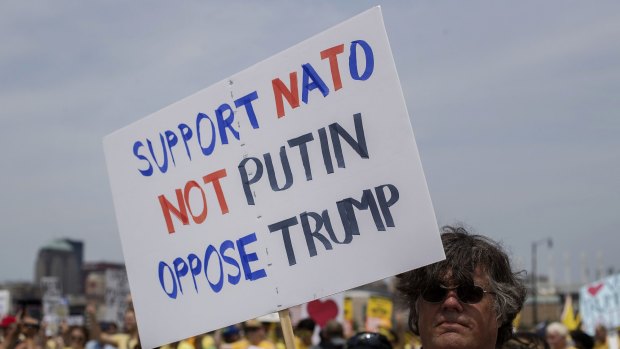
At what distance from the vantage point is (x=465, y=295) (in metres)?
3.32

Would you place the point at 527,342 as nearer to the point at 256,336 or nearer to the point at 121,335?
the point at 256,336

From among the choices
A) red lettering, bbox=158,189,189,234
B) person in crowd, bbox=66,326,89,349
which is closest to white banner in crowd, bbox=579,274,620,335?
person in crowd, bbox=66,326,89,349

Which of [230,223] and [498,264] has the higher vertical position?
[230,223]

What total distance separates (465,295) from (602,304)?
14.8 metres

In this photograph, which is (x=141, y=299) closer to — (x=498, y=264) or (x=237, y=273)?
(x=237, y=273)

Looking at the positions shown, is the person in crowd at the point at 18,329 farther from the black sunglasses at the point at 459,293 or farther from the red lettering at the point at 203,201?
the black sunglasses at the point at 459,293

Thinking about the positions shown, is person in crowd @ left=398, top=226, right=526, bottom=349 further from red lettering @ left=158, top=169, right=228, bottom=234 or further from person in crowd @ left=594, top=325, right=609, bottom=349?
person in crowd @ left=594, top=325, right=609, bottom=349

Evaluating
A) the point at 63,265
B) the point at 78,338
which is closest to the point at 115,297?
the point at 78,338

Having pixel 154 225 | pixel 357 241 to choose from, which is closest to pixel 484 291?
pixel 357 241

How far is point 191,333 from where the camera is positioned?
160 inches

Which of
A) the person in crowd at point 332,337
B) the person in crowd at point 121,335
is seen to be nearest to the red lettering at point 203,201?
the person in crowd at point 121,335

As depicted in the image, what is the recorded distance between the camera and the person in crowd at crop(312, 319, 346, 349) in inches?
381

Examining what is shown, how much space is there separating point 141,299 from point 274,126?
922 millimetres

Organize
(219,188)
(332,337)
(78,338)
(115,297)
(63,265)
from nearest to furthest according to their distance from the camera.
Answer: (219,188), (332,337), (78,338), (115,297), (63,265)
